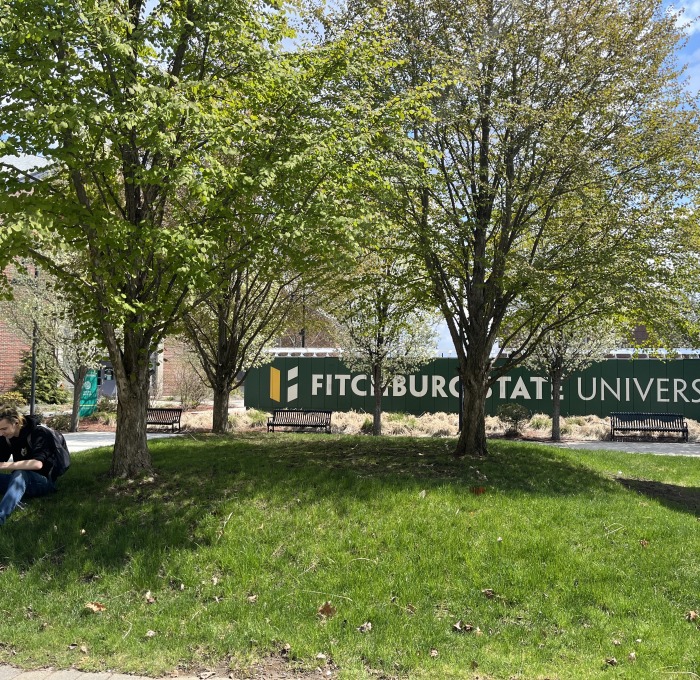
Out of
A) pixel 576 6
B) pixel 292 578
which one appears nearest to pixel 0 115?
pixel 292 578

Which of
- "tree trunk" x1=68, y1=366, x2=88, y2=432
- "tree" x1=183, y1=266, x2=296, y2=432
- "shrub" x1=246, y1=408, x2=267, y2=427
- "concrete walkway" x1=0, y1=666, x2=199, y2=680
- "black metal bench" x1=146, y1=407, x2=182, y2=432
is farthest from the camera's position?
"shrub" x1=246, y1=408, x2=267, y2=427

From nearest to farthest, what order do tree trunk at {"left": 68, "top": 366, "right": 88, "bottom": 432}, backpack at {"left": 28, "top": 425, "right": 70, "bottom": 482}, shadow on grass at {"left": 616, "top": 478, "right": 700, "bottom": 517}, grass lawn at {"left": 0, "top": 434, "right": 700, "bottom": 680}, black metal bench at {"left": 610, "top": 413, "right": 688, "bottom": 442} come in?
grass lawn at {"left": 0, "top": 434, "right": 700, "bottom": 680}, backpack at {"left": 28, "top": 425, "right": 70, "bottom": 482}, shadow on grass at {"left": 616, "top": 478, "right": 700, "bottom": 517}, tree trunk at {"left": 68, "top": 366, "right": 88, "bottom": 432}, black metal bench at {"left": 610, "top": 413, "right": 688, "bottom": 442}

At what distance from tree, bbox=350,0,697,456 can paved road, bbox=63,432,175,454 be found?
8.16 m

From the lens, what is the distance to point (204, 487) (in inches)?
306

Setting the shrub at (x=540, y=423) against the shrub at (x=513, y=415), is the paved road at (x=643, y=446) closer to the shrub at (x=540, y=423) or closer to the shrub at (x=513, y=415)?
the shrub at (x=513, y=415)

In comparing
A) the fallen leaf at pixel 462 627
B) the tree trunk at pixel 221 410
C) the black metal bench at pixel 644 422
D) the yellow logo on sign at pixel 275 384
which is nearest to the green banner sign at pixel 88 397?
the tree trunk at pixel 221 410

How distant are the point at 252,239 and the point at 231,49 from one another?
214 cm

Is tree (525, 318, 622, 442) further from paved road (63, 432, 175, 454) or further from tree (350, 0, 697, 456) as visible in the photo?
paved road (63, 432, 175, 454)

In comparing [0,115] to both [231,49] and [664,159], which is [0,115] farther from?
[664,159]

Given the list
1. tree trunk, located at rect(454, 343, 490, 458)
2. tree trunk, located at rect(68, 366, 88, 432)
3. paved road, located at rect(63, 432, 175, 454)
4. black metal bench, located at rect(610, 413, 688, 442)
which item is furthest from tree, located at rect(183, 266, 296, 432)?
black metal bench, located at rect(610, 413, 688, 442)

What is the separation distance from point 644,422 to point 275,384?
13.8 meters

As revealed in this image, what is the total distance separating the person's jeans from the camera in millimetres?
6336

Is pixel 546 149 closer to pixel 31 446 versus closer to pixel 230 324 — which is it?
Answer: pixel 31 446

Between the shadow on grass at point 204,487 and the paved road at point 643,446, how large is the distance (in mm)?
5505
